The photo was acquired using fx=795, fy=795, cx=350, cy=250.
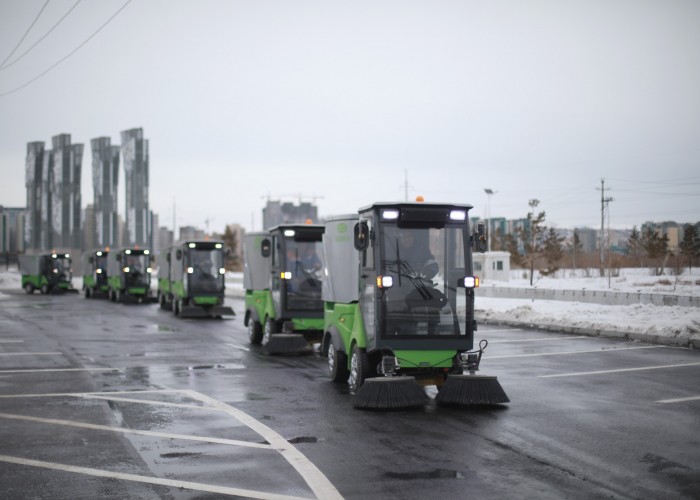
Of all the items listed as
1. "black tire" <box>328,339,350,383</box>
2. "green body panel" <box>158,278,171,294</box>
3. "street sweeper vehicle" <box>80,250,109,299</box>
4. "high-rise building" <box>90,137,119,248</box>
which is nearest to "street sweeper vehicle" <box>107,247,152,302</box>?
"street sweeper vehicle" <box>80,250,109,299</box>

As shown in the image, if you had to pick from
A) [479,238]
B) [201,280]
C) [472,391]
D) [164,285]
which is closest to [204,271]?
[201,280]

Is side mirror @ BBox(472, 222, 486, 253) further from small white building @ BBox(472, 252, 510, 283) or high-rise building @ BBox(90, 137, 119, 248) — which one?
high-rise building @ BBox(90, 137, 119, 248)

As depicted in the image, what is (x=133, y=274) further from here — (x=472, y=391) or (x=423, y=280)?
(x=472, y=391)

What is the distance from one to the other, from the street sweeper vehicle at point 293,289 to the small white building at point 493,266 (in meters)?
47.7

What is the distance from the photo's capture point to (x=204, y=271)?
32.7m

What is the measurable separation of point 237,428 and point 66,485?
114 inches

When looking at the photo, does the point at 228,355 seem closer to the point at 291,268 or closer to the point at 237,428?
the point at 291,268

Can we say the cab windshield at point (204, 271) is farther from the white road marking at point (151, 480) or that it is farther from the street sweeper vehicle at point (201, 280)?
the white road marking at point (151, 480)

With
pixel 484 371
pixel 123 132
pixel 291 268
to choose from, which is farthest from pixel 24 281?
pixel 484 371

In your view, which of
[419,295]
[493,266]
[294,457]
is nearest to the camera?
[294,457]

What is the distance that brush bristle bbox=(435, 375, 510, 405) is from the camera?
11.1m

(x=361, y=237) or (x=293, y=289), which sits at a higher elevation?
(x=361, y=237)

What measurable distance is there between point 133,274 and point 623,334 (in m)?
32.4

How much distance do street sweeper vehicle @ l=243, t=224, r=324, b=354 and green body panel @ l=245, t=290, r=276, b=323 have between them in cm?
2
